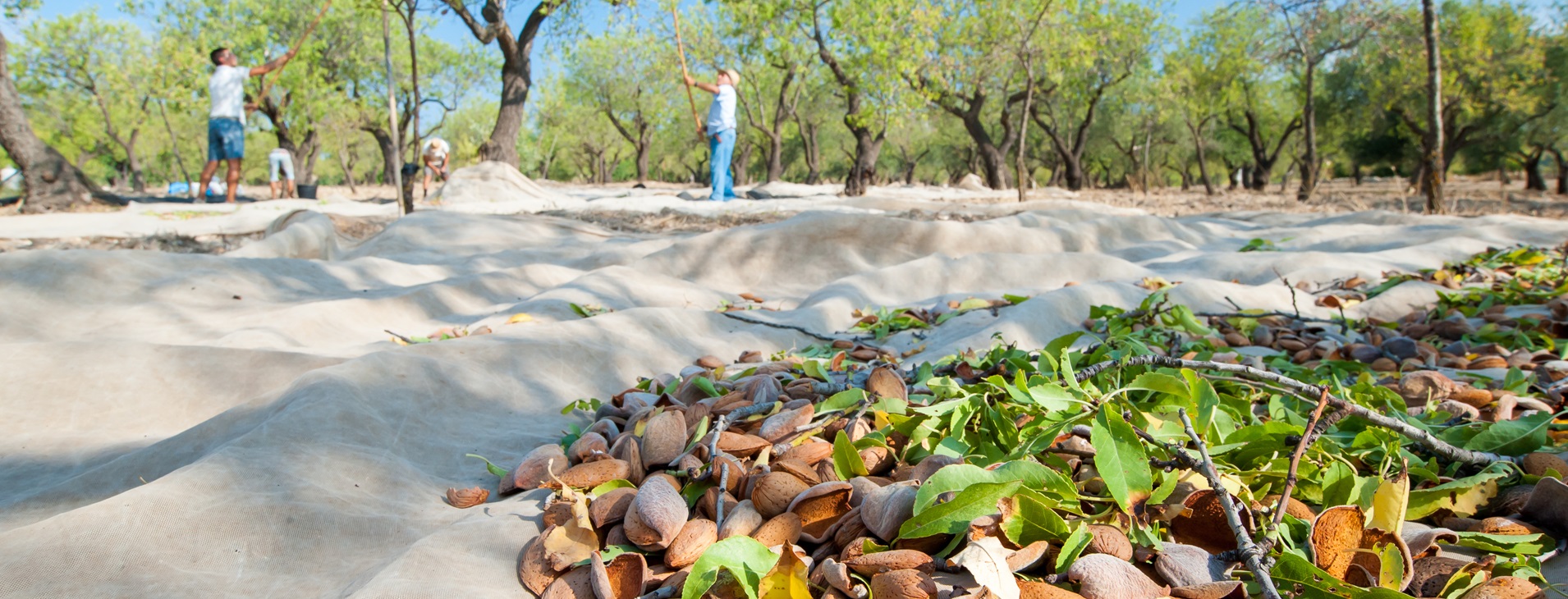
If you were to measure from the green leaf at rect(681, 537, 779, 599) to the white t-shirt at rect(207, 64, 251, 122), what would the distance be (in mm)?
9990

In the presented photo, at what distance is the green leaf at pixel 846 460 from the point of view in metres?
1.16

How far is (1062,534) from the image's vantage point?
93 cm

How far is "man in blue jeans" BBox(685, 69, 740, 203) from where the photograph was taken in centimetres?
940

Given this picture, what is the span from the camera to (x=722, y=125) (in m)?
9.56

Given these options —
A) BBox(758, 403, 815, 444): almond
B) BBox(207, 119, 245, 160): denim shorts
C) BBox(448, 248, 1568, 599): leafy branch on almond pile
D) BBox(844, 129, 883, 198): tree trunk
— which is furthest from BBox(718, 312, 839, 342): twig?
BBox(844, 129, 883, 198): tree trunk

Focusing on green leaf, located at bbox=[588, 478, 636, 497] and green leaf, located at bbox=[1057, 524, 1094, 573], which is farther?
green leaf, located at bbox=[588, 478, 636, 497]

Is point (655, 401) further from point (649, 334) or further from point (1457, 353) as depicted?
point (1457, 353)

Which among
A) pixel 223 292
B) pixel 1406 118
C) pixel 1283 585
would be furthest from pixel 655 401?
pixel 1406 118

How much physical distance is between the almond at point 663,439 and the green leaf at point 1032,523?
0.58m

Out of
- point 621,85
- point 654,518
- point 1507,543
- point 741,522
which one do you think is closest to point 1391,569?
point 1507,543

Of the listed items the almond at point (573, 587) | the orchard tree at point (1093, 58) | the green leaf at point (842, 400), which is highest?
the orchard tree at point (1093, 58)

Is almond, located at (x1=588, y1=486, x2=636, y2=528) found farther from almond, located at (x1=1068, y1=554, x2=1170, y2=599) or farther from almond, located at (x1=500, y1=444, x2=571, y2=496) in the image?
almond, located at (x1=1068, y1=554, x2=1170, y2=599)

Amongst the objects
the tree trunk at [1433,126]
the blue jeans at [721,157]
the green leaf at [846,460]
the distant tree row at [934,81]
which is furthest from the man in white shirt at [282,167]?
the tree trunk at [1433,126]

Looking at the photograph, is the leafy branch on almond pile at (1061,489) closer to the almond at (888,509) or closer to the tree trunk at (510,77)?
the almond at (888,509)
